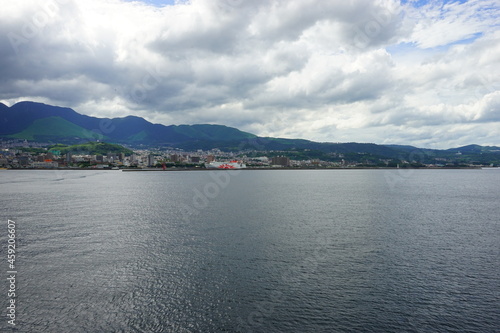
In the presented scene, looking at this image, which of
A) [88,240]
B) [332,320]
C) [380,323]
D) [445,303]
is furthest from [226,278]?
[88,240]

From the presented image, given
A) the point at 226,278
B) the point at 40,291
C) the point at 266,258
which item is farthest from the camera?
the point at 266,258

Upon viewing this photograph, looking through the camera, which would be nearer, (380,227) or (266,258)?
(266,258)

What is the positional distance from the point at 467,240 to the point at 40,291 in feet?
130

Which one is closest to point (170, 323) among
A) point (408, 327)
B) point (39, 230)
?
point (408, 327)

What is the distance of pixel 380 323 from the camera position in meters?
17.4

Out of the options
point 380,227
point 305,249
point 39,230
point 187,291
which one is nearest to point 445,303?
point 305,249

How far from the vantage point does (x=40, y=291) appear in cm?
2091

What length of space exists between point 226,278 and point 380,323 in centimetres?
1078

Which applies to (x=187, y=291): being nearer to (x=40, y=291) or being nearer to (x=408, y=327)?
(x=40, y=291)

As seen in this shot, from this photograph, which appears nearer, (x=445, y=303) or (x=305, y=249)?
(x=445, y=303)

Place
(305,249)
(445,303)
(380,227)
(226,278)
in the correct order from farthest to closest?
(380,227) → (305,249) → (226,278) → (445,303)

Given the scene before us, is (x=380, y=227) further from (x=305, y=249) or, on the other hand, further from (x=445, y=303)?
(x=445, y=303)

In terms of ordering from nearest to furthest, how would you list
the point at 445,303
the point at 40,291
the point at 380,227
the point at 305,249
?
the point at 445,303 < the point at 40,291 < the point at 305,249 < the point at 380,227

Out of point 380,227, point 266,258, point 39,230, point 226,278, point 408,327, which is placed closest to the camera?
point 408,327
